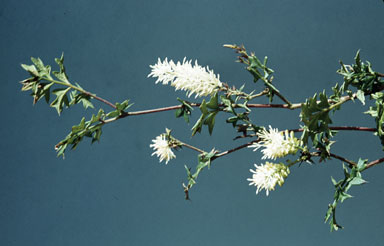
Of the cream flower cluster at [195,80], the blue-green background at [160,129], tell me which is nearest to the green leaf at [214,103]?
the cream flower cluster at [195,80]

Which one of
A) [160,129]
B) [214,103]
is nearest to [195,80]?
[214,103]

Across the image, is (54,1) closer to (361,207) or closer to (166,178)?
(166,178)

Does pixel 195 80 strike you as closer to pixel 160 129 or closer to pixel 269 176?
pixel 269 176

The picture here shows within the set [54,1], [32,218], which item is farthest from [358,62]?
[32,218]

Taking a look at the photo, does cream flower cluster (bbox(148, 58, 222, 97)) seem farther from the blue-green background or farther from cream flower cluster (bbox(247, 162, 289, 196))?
the blue-green background

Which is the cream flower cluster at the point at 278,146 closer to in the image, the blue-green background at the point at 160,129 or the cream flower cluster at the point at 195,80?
the cream flower cluster at the point at 195,80

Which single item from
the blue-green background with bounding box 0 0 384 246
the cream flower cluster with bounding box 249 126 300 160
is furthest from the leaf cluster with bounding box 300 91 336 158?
the blue-green background with bounding box 0 0 384 246

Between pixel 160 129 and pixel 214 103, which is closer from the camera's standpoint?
pixel 214 103

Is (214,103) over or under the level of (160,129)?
under

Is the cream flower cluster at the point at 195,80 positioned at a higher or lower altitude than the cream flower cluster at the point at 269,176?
higher
